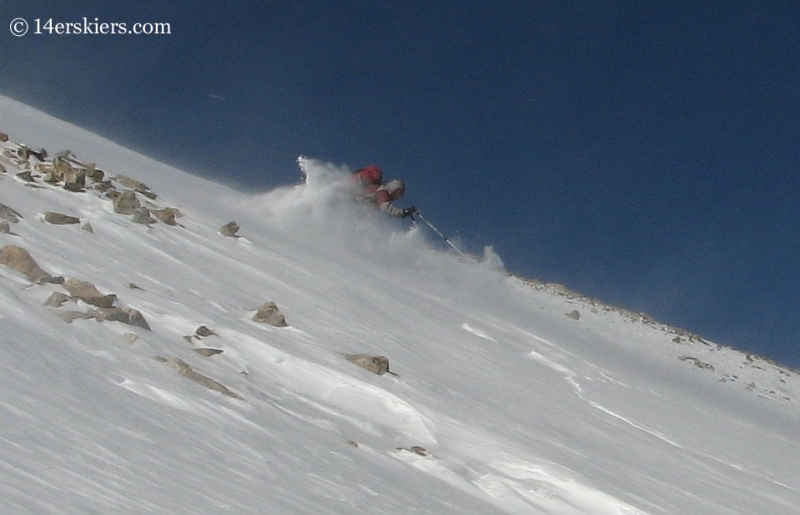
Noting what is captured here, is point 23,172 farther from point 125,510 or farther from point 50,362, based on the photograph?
point 125,510

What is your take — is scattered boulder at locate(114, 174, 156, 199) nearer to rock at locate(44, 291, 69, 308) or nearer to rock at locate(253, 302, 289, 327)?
rock at locate(253, 302, 289, 327)

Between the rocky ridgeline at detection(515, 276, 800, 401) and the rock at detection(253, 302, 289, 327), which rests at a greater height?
the rocky ridgeline at detection(515, 276, 800, 401)

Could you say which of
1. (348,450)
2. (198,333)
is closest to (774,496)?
(348,450)

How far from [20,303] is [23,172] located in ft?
13.6

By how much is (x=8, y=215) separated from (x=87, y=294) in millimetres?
1717

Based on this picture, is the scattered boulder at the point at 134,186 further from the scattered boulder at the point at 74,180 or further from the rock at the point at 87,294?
the rock at the point at 87,294

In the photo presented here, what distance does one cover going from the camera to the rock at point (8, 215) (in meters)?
6.36

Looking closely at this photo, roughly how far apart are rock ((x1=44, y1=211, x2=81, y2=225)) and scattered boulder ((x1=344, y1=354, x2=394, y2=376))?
2708 mm

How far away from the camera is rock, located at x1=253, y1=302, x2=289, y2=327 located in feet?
23.2

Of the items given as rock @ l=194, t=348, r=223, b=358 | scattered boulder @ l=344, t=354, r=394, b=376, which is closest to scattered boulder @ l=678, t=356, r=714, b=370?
scattered boulder @ l=344, t=354, r=394, b=376

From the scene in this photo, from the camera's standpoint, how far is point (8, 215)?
643cm

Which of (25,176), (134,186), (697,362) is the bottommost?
(25,176)

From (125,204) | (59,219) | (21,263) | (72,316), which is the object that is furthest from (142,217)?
(72,316)

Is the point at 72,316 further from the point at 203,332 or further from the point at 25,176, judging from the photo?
the point at 25,176
